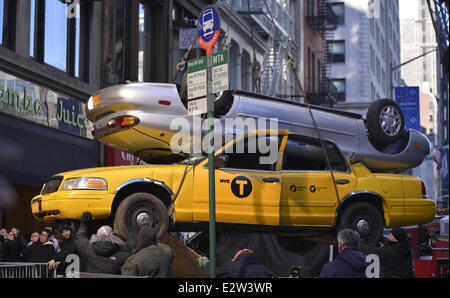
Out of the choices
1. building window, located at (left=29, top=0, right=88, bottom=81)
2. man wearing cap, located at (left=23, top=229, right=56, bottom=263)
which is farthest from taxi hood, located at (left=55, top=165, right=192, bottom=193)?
building window, located at (left=29, top=0, right=88, bottom=81)

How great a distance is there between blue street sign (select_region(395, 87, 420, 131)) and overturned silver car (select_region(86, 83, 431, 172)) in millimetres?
34083

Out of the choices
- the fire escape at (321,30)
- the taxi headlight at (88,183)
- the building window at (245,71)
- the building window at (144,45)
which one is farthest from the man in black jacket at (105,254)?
the fire escape at (321,30)

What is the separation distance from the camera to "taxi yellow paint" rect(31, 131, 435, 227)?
10.7 meters

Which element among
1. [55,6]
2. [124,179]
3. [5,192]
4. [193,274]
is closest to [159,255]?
[193,274]

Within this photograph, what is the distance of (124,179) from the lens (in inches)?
424

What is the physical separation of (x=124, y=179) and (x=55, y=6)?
10.5 metres

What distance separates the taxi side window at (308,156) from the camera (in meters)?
12.0

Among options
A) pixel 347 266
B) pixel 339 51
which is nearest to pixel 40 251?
pixel 347 266

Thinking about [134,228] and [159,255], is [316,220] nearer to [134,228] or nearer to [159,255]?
[134,228]

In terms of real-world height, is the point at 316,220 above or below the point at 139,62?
below

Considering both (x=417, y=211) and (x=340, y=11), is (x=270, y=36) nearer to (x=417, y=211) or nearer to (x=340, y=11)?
(x=417, y=211)

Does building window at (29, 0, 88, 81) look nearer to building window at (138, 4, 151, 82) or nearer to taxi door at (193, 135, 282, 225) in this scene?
building window at (138, 4, 151, 82)

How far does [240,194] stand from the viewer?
1116cm

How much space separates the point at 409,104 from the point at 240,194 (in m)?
37.7
